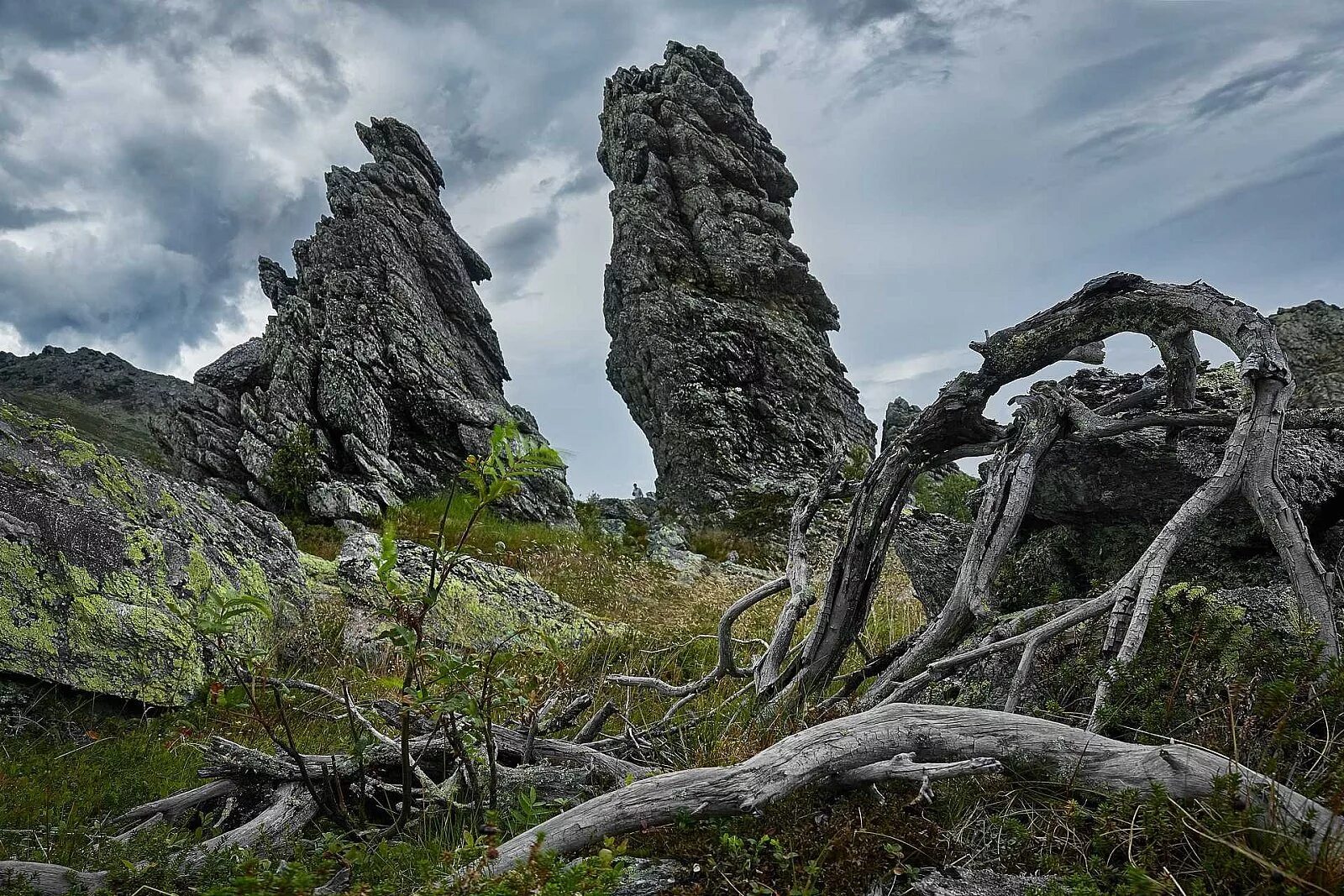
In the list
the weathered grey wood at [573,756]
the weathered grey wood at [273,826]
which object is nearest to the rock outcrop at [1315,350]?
the weathered grey wood at [573,756]

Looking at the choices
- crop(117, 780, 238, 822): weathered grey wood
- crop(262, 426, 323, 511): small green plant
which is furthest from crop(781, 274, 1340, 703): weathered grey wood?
crop(262, 426, 323, 511): small green plant

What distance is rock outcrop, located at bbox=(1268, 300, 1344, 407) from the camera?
233 inches

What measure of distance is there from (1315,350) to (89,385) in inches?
5828

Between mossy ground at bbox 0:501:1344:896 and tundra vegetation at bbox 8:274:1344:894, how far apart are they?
0.05 ft

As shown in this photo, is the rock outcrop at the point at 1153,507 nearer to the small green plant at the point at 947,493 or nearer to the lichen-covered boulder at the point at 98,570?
the lichen-covered boulder at the point at 98,570

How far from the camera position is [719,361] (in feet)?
99.0

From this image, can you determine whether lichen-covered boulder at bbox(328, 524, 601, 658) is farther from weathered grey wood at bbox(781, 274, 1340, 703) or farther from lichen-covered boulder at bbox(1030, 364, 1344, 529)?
lichen-covered boulder at bbox(1030, 364, 1344, 529)

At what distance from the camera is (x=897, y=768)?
278cm

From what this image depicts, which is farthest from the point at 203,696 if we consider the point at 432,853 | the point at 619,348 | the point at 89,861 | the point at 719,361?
the point at 619,348

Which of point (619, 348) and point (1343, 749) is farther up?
point (619, 348)

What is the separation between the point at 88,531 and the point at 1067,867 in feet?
25.7

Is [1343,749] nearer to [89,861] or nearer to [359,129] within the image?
[89,861]

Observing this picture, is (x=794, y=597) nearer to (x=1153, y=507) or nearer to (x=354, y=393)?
(x=1153, y=507)

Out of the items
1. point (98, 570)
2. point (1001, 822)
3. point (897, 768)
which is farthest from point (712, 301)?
point (1001, 822)
